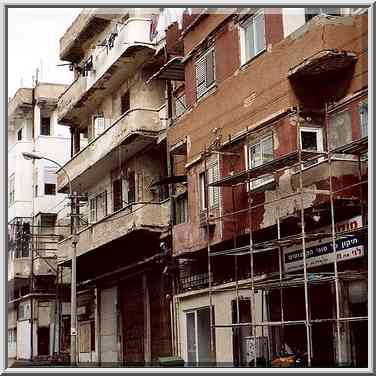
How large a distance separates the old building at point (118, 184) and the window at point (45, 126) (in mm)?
203

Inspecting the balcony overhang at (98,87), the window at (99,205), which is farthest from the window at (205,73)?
the window at (99,205)

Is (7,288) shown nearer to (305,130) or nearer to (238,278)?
(238,278)

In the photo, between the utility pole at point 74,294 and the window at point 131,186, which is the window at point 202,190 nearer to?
the window at point 131,186

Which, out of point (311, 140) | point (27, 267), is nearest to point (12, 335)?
point (27, 267)

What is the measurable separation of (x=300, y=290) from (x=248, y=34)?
3.04 metres

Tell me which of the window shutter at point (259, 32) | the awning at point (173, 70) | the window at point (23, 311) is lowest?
the window at point (23, 311)

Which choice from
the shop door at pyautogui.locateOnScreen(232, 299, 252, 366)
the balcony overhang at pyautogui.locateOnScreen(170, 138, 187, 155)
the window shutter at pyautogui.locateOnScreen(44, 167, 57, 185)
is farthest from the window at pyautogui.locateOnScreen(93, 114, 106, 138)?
the shop door at pyautogui.locateOnScreen(232, 299, 252, 366)

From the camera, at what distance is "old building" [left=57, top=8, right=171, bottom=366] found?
1209 cm

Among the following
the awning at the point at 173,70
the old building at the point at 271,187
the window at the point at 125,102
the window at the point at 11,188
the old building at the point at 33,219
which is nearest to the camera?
the old building at the point at 271,187

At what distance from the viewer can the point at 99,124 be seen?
13.9 m

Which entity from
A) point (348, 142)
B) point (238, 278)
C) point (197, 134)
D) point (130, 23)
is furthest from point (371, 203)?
point (130, 23)

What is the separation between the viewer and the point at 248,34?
10.8 meters

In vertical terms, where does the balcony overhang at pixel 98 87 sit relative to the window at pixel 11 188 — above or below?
above

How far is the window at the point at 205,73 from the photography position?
38.1 ft
